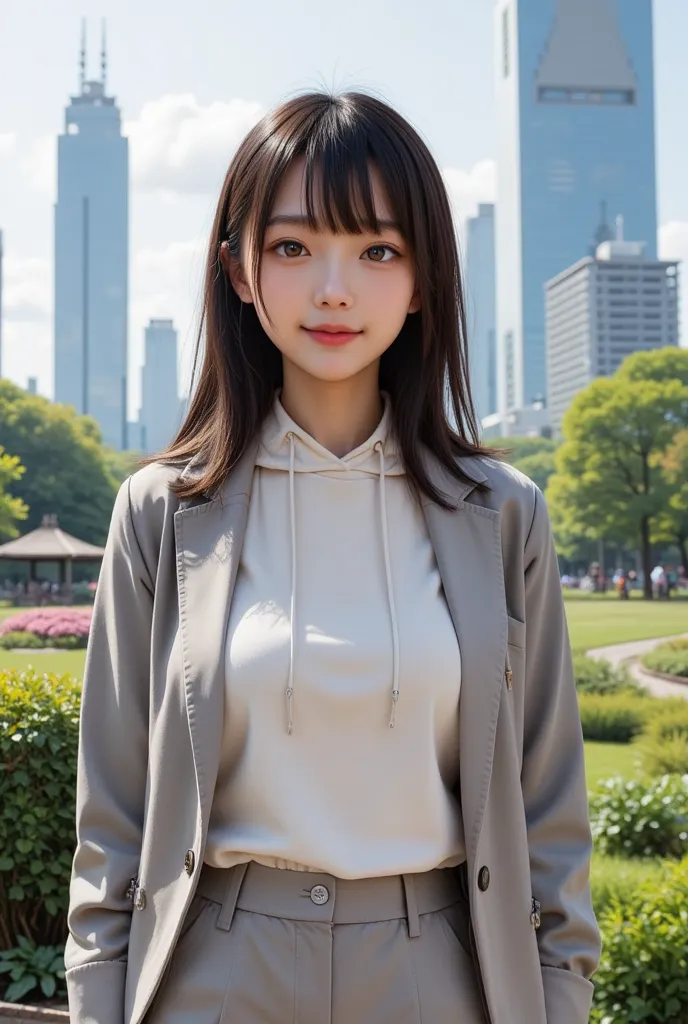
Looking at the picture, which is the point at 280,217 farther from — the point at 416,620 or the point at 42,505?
the point at 42,505

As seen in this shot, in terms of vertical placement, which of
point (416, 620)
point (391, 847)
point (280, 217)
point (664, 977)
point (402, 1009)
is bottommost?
point (664, 977)

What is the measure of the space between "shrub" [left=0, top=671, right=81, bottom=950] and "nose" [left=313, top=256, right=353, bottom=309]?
2.12 meters

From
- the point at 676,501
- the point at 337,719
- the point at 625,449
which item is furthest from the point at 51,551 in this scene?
the point at 337,719

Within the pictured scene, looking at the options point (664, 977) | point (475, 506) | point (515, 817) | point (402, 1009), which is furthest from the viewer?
point (664, 977)

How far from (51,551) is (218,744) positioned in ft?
60.7

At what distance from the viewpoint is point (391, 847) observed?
4.47 feet

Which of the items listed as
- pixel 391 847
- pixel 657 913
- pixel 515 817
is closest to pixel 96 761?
pixel 391 847

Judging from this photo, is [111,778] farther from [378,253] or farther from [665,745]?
[665,745]

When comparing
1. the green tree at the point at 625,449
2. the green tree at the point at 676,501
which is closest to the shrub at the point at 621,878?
the green tree at the point at 676,501

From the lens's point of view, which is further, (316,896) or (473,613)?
(473,613)

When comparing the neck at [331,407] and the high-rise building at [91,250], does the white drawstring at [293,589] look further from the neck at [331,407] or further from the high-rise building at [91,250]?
the high-rise building at [91,250]

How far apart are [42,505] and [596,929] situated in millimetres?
27000

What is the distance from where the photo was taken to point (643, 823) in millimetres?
5039

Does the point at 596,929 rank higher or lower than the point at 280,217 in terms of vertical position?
lower
